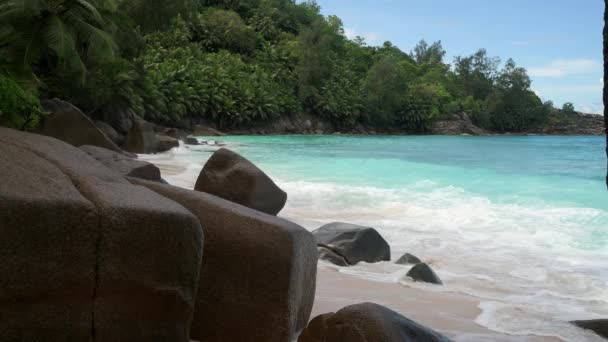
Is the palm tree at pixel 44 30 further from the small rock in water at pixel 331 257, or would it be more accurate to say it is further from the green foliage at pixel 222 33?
the green foliage at pixel 222 33

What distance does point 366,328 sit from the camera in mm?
2637

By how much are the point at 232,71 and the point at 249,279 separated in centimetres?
5781

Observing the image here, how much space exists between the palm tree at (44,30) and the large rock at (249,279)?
11.8 meters

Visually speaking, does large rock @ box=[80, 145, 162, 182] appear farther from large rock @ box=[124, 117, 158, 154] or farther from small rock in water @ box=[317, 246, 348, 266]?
large rock @ box=[124, 117, 158, 154]

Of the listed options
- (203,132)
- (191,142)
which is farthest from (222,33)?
(191,142)

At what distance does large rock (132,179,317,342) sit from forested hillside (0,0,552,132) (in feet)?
24.5

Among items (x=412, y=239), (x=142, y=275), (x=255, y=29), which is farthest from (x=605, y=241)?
(x=255, y=29)

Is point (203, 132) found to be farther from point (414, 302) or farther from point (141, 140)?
point (414, 302)

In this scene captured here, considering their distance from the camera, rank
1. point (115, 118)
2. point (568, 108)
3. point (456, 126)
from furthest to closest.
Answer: point (568, 108) < point (456, 126) < point (115, 118)

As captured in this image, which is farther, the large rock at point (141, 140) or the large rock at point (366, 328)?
the large rock at point (141, 140)

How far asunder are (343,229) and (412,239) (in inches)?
70.5

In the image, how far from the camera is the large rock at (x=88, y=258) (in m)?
2.44

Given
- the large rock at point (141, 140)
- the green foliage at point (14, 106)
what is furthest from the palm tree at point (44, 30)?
the large rock at point (141, 140)

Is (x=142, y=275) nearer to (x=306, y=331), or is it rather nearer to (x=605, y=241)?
(x=306, y=331)
